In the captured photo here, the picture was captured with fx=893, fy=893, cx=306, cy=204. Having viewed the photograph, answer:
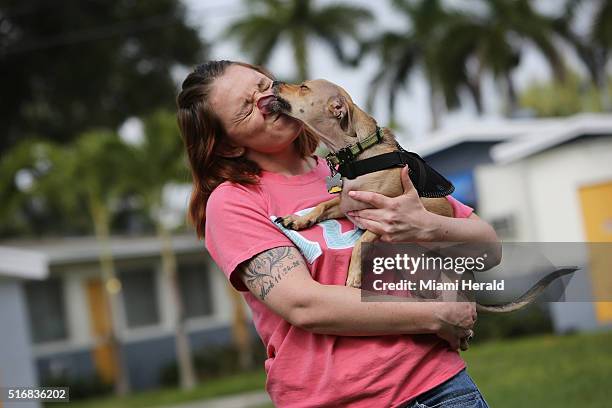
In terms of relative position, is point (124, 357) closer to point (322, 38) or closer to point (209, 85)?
point (322, 38)

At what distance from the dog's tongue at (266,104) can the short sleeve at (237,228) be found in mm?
234

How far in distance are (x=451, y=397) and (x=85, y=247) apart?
21.8 meters

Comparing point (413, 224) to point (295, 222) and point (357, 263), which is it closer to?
point (357, 263)

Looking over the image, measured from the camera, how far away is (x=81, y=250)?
2303 centimetres

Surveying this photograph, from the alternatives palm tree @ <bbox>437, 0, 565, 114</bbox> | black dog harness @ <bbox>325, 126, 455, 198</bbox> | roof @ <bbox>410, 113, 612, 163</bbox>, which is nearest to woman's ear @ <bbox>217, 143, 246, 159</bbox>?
black dog harness @ <bbox>325, 126, 455, 198</bbox>

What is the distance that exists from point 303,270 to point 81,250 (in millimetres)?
21523

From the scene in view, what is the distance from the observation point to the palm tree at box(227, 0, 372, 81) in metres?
27.5

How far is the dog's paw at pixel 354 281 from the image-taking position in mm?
2299

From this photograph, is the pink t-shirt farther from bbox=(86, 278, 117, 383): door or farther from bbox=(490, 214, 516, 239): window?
bbox=(86, 278, 117, 383): door

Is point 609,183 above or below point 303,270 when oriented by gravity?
above

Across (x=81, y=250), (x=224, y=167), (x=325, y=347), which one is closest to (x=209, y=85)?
(x=224, y=167)

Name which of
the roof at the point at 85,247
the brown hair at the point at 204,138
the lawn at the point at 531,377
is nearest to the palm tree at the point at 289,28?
the roof at the point at 85,247

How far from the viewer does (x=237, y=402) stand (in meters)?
15.6

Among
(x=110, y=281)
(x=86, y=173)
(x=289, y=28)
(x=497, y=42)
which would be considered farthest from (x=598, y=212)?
(x=289, y=28)
